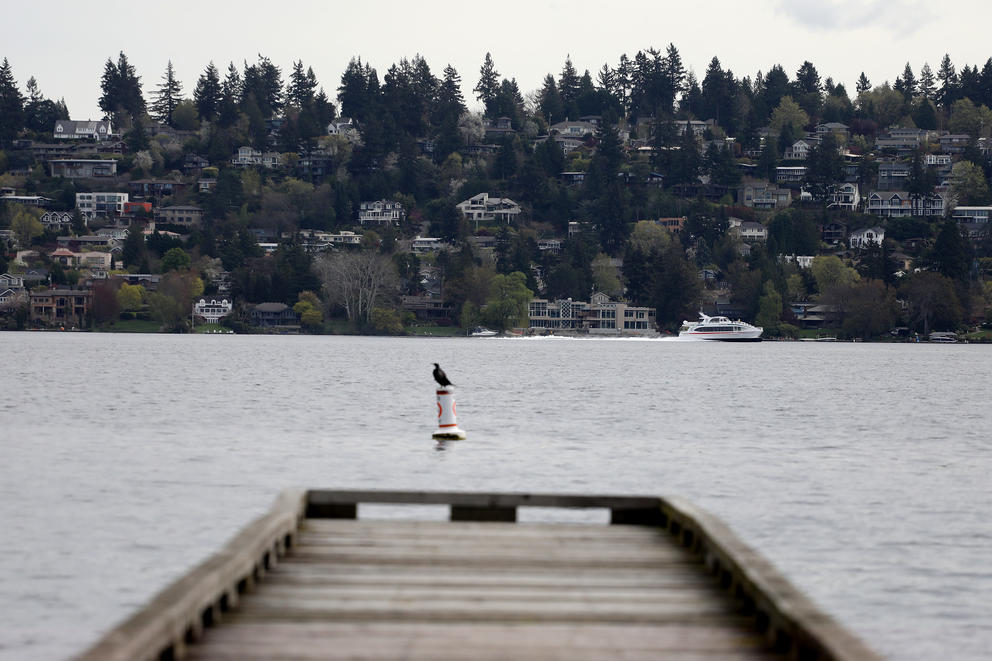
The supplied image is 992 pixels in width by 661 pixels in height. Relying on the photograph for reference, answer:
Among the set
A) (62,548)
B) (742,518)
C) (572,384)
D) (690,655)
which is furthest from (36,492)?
(572,384)

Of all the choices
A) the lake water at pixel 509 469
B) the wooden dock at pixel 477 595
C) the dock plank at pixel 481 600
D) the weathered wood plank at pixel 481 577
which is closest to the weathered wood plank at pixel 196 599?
the wooden dock at pixel 477 595

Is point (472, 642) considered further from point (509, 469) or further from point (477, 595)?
point (509, 469)

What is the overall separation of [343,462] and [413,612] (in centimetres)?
2504

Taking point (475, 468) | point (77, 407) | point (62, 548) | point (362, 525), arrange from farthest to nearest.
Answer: point (77, 407)
point (475, 468)
point (62, 548)
point (362, 525)

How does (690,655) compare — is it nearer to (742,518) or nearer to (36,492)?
(742,518)

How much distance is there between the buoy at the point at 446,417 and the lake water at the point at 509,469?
0.56 meters

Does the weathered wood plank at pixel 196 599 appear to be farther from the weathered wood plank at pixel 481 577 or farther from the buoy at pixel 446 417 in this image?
the buoy at pixel 446 417

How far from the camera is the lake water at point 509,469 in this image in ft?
61.8

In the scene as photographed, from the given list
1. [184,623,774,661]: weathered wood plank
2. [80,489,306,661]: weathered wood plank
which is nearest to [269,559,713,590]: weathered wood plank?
[80,489,306,661]: weathered wood plank

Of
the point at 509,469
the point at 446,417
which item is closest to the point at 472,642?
the point at 509,469

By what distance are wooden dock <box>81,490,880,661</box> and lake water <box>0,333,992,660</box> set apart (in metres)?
3.74

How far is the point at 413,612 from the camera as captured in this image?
11.4m

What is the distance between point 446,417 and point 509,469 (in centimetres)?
428

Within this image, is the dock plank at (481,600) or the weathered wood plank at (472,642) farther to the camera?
the dock plank at (481,600)
